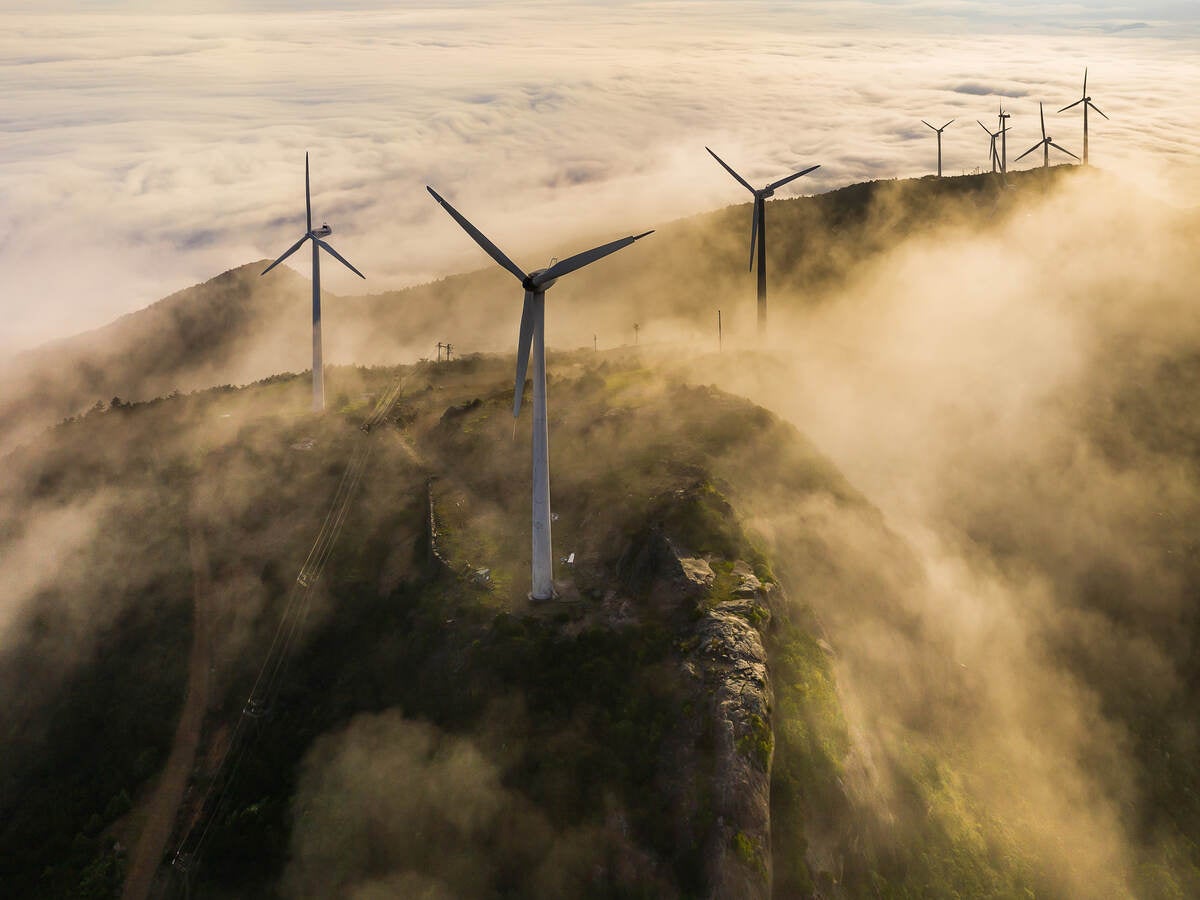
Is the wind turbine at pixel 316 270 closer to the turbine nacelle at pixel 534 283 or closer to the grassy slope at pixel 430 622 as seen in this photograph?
the grassy slope at pixel 430 622

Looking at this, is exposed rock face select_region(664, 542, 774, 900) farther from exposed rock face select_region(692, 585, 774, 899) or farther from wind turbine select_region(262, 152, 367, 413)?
wind turbine select_region(262, 152, 367, 413)

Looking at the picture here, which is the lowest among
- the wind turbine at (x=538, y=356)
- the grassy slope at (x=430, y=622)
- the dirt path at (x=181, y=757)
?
the dirt path at (x=181, y=757)

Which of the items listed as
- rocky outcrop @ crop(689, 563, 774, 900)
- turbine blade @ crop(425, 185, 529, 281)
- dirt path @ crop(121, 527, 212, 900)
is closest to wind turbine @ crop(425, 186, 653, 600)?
turbine blade @ crop(425, 185, 529, 281)

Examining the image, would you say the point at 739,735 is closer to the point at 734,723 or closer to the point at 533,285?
the point at 734,723

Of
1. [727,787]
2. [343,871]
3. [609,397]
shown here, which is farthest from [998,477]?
[343,871]

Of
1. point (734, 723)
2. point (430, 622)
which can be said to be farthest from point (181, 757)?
point (734, 723)

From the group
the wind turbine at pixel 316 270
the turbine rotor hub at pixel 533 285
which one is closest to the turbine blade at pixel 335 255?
the wind turbine at pixel 316 270
